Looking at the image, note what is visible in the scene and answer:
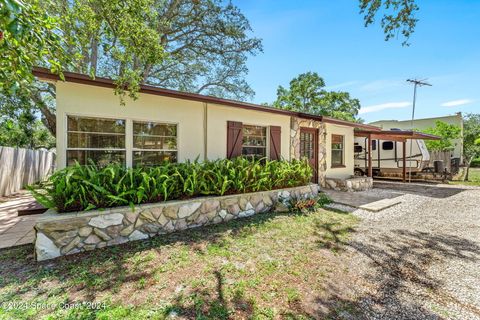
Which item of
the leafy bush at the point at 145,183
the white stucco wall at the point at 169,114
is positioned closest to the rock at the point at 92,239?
the leafy bush at the point at 145,183

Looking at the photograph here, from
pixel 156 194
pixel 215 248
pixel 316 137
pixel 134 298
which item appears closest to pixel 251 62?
pixel 316 137

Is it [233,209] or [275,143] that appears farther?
[275,143]

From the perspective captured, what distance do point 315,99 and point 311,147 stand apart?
510 inches

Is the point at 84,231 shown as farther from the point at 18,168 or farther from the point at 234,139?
the point at 18,168

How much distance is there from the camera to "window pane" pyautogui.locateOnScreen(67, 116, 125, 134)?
467 centimetres

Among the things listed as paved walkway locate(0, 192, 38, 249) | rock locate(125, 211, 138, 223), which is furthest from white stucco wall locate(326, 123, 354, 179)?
paved walkway locate(0, 192, 38, 249)

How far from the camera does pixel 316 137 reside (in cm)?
886

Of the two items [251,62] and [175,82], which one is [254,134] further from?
[175,82]

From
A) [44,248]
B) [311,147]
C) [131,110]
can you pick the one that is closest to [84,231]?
[44,248]

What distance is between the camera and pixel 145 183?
3971mm

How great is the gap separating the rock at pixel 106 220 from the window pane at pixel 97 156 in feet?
6.28

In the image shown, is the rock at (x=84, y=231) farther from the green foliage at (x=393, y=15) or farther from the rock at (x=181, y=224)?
the green foliage at (x=393, y=15)

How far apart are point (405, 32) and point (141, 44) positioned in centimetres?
524

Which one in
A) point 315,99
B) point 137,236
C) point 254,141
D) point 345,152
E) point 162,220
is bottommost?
point 137,236
